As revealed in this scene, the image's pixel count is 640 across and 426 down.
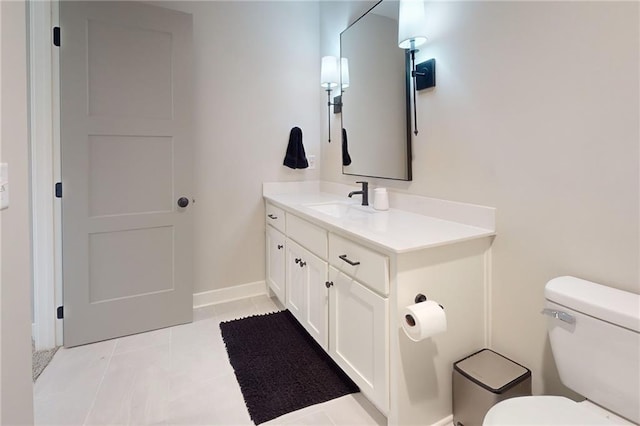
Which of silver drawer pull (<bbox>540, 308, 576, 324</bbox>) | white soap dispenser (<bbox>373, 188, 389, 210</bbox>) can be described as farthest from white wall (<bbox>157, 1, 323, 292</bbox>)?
silver drawer pull (<bbox>540, 308, 576, 324</bbox>)

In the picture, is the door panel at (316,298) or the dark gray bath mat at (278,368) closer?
the dark gray bath mat at (278,368)

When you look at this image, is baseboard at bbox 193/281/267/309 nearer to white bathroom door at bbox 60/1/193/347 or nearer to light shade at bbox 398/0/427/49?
white bathroom door at bbox 60/1/193/347

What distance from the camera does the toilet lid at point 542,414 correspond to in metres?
0.98

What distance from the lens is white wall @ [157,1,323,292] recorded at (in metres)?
2.57

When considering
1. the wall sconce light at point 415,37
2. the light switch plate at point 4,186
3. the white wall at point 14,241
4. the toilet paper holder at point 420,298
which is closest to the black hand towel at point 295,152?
the wall sconce light at point 415,37

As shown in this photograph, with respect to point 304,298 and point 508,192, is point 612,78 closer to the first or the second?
point 508,192

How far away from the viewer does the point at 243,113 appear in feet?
8.86

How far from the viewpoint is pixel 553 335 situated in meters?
1.16

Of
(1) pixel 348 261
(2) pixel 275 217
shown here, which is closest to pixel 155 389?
(1) pixel 348 261

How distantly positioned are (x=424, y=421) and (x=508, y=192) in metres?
1.02

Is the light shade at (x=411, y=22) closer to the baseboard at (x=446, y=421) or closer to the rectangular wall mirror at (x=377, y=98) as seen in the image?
the rectangular wall mirror at (x=377, y=98)

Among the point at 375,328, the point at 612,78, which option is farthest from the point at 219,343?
the point at 612,78

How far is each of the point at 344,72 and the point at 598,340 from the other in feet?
7.15

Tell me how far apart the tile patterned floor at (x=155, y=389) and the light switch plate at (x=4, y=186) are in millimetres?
1104
